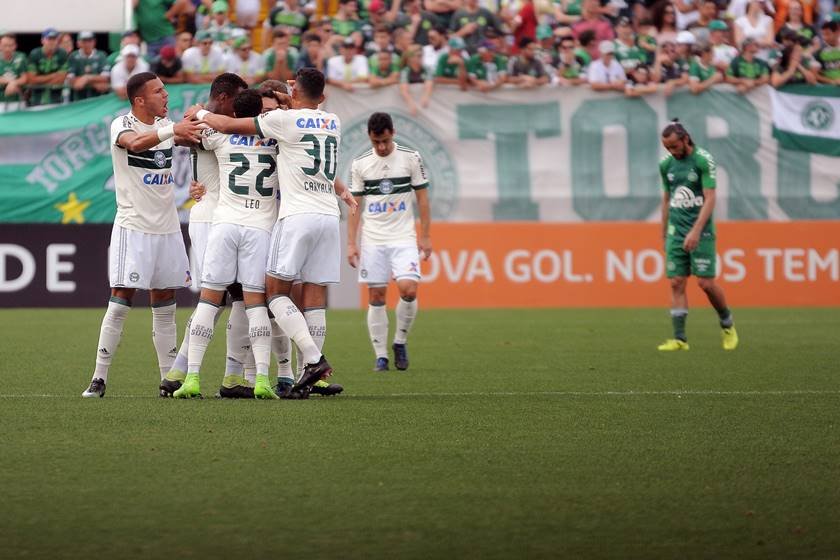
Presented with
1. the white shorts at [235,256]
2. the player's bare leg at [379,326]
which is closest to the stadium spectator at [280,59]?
the player's bare leg at [379,326]

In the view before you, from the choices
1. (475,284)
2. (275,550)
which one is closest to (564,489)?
(275,550)

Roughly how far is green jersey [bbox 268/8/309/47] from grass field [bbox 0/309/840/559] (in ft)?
33.3

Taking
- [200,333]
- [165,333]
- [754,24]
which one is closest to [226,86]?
[200,333]

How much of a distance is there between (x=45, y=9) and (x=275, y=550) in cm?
1739

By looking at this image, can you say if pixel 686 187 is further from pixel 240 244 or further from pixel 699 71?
pixel 699 71

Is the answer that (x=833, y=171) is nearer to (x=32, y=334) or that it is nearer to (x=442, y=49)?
(x=442, y=49)

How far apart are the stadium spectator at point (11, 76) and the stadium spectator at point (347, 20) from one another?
4.46 m

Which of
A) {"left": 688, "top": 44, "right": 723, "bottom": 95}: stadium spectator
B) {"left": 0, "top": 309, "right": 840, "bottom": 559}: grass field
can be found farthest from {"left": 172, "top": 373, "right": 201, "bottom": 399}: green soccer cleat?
{"left": 688, "top": 44, "right": 723, "bottom": 95}: stadium spectator

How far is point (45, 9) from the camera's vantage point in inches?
837

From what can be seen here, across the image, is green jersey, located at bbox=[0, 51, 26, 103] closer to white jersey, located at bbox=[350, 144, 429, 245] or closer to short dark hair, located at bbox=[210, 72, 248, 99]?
white jersey, located at bbox=[350, 144, 429, 245]

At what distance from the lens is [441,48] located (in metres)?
22.0

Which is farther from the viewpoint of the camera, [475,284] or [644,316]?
[475,284]

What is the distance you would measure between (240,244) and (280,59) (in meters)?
11.4

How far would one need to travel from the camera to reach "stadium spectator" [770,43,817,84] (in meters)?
21.7
